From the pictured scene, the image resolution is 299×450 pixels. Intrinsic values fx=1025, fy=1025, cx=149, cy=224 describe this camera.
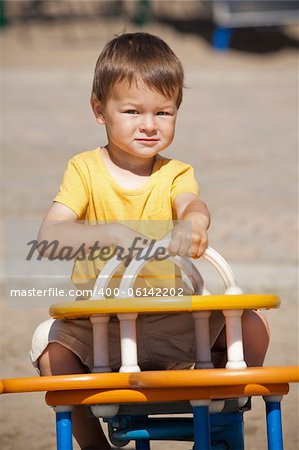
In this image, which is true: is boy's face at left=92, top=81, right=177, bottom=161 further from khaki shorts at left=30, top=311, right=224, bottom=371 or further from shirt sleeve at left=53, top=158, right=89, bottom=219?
khaki shorts at left=30, top=311, right=224, bottom=371

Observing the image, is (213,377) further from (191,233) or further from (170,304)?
(191,233)

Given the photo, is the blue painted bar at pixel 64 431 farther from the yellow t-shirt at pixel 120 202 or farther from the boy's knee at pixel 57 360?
the yellow t-shirt at pixel 120 202

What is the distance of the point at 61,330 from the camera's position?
294 centimetres

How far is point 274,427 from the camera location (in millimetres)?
2771

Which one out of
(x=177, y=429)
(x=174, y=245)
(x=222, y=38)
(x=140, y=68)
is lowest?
(x=177, y=429)

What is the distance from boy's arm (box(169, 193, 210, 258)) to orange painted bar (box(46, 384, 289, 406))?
1.18 ft

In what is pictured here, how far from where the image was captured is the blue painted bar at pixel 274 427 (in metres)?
2.75

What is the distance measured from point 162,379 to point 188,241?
1.23 ft

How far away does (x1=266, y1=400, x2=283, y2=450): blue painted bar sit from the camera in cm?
275

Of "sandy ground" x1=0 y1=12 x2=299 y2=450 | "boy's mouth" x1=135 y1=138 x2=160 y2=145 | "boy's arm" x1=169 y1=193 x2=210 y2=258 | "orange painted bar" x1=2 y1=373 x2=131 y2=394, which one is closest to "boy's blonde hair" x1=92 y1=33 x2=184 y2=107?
"boy's mouth" x1=135 y1=138 x2=160 y2=145

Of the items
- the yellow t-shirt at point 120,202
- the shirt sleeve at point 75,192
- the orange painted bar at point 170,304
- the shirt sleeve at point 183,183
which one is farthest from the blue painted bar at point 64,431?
the shirt sleeve at point 183,183

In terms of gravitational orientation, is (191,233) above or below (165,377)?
above

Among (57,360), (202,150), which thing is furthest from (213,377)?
(202,150)

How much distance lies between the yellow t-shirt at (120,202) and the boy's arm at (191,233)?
12 cm
